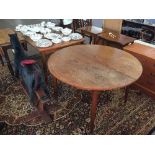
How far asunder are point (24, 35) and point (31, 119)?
1.41 m

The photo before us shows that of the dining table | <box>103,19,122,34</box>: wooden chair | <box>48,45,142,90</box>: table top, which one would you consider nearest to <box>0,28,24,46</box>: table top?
the dining table

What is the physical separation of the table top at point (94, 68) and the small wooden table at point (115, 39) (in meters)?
0.35

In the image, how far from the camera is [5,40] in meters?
2.69

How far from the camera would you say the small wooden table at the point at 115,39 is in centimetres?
266

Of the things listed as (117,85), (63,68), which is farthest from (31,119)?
(117,85)

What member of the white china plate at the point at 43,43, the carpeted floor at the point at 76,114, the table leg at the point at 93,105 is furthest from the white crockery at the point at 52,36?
the table leg at the point at 93,105

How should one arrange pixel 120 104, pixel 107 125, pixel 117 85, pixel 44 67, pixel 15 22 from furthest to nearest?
pixel 15 22
pixel 44 67
pixel 120 104
pixel 107 125
pixel 117 85

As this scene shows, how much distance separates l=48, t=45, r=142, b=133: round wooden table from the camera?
5.63 feet

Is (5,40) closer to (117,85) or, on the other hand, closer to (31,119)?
(31,119)

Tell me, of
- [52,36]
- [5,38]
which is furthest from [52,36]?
[5,38]

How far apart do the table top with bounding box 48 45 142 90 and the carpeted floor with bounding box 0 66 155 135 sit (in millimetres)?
622

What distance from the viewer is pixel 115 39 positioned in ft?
9.02

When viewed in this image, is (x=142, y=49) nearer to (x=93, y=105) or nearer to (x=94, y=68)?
(x=94, y=68)

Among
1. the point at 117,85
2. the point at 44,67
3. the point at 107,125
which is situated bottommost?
the point at 107,125
